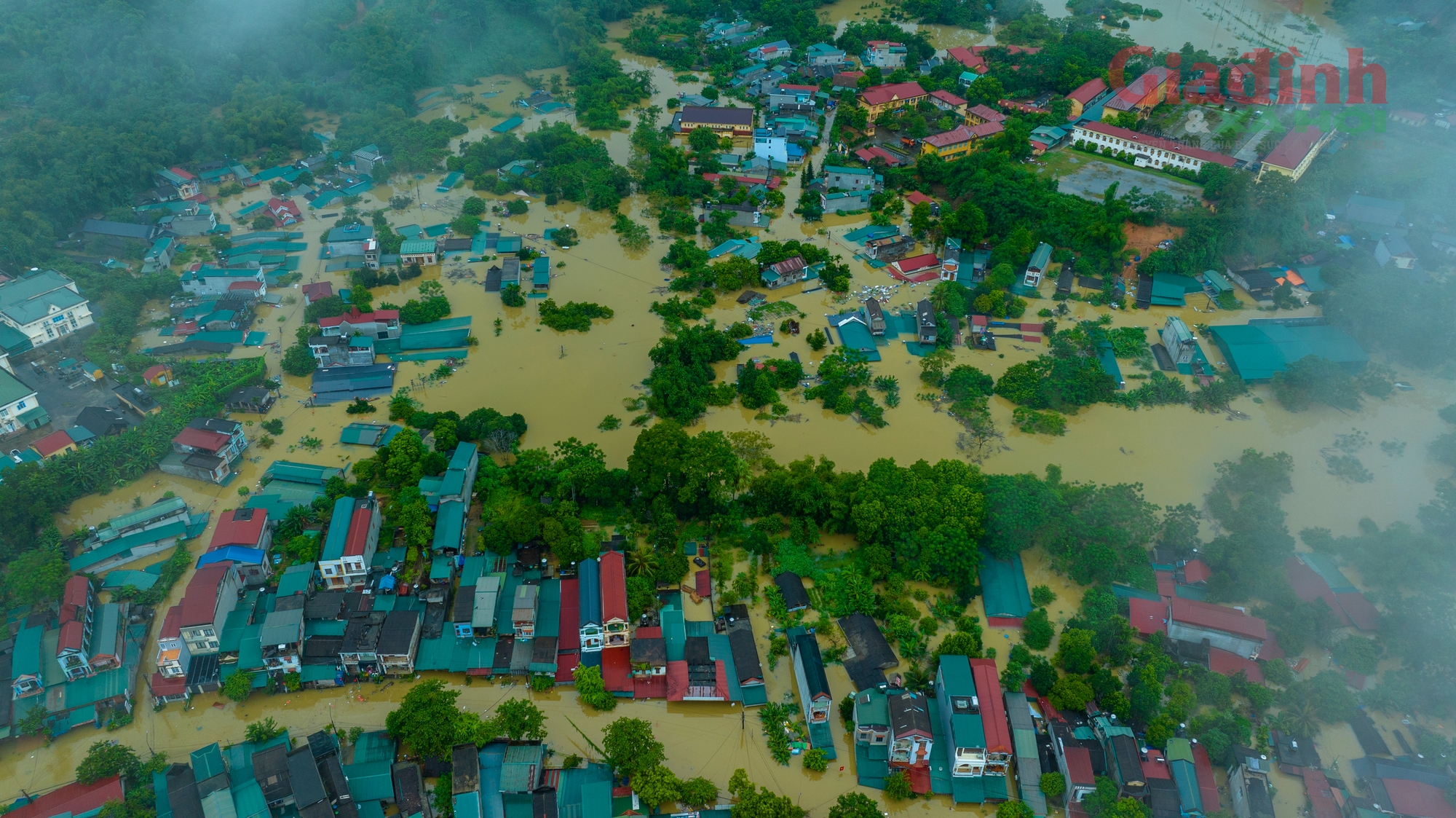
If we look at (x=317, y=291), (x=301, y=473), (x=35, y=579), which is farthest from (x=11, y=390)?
(x=301, y=473)

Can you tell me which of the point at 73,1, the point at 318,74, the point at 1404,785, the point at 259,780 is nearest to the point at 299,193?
the point at 318,74

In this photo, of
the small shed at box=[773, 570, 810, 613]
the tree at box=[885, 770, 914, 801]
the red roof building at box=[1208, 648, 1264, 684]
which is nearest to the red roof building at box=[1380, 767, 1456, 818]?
the red roof building at box=[1208, 648, 1264, 684]

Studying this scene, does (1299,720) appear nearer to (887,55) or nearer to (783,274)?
(783,274)

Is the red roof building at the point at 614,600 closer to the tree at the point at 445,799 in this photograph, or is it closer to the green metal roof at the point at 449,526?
the green metal roof at the point at 449,526

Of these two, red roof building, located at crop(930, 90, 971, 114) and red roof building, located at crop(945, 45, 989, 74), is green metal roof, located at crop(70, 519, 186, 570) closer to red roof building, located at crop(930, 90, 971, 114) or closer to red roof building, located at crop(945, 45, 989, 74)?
red roof building, located at crop(930, 90, 971, 114)

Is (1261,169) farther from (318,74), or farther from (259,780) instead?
(318,74)

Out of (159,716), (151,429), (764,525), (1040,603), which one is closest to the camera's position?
(159,716)
